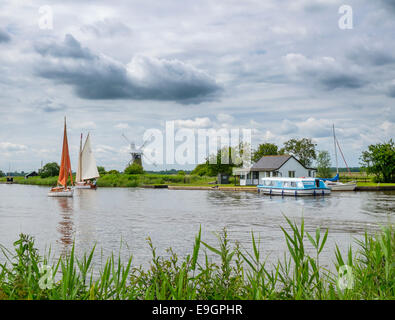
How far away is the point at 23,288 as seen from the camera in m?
A: 4.77

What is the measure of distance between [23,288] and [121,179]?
8270 cm

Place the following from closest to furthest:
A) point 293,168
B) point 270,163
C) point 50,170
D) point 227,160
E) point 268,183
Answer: point 268,183
point 293,168
point 270,163
point 227,160
point 50,170

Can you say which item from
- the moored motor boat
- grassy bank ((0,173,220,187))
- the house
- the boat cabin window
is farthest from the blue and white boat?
grassy bank ((0,173,220,187))

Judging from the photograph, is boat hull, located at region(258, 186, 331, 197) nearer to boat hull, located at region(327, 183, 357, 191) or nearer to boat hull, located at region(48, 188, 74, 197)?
boat hull, located at region(327, 183, 357, 191)

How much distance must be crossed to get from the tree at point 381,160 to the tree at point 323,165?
5.68 m

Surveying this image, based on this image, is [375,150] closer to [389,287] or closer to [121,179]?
[121,179]

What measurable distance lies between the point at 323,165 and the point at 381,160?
954 cm

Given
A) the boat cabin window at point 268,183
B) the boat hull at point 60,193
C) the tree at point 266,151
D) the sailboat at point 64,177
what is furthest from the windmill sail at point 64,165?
the tree at point 266,151

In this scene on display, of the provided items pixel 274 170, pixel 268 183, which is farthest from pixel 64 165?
pixel 274 170

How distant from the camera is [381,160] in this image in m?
62.8

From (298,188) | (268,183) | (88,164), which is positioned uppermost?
(88,164)

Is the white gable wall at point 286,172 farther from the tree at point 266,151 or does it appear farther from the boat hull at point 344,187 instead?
the tree at point 266,151

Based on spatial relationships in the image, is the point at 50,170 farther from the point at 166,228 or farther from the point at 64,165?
the point at 166,228
